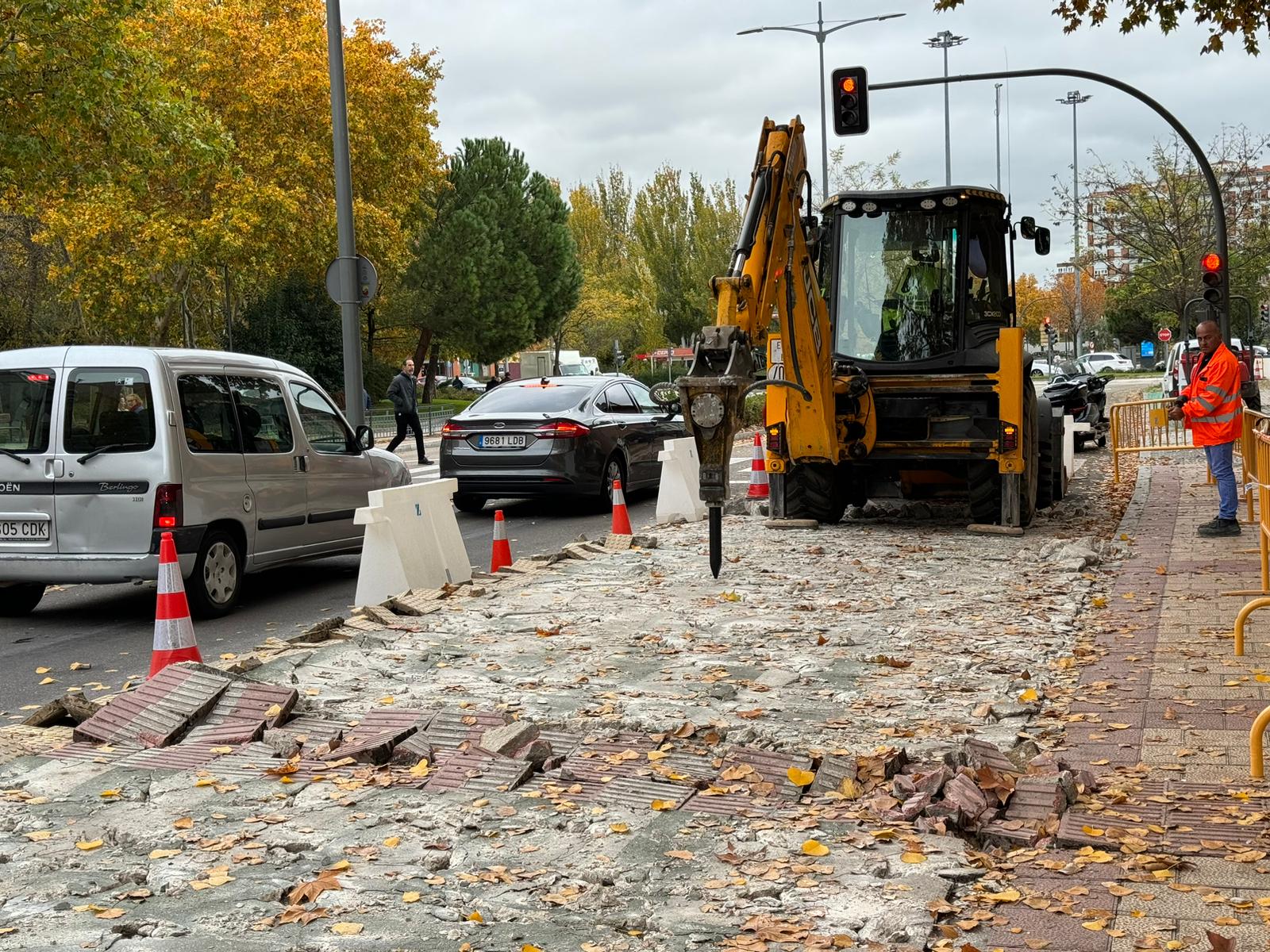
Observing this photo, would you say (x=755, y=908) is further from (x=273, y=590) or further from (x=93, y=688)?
(x=273, y=590)

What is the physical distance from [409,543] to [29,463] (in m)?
2.63

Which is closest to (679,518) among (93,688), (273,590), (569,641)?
(273,590)

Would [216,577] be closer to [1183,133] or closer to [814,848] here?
[814,848]

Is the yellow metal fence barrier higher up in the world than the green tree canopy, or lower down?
lower down

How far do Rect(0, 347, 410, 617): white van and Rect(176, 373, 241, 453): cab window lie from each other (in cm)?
1

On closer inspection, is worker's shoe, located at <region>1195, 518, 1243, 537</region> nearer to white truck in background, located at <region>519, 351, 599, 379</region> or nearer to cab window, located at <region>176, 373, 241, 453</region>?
cab window, located at <region>176, 373, 241, 453</region>

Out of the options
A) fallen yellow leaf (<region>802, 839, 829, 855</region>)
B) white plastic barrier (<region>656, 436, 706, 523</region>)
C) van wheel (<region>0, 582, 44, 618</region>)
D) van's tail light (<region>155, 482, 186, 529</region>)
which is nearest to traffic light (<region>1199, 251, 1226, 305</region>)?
white plastic barrier (<region>656, 436, 706, 523</region>)

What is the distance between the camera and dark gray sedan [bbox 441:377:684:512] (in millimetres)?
15695

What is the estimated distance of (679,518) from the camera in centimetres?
1523

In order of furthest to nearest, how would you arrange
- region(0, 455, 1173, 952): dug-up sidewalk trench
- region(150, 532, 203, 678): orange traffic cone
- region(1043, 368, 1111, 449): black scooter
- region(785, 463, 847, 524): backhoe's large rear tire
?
region(1043, 368, 1111, 449): black scooter
region(785, 463, 847, 524): backhoe's large rear tire
region(150, 532, 203, 678): orange traffic cone
region(0, 455, 1173, 952): dug-up sidewalk trench

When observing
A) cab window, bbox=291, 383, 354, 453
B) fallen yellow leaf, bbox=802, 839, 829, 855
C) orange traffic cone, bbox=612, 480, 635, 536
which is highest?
cab window, bbox=291, 383, 354, 453

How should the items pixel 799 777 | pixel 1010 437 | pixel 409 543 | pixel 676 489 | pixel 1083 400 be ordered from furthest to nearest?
pixel 1083 400 → pixel 676 489 → pixel 1010 437 → pixel 409 543 → pixel 799 777

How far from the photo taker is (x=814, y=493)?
14.0 m

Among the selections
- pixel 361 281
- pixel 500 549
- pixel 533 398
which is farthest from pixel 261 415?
pixel 361 281
